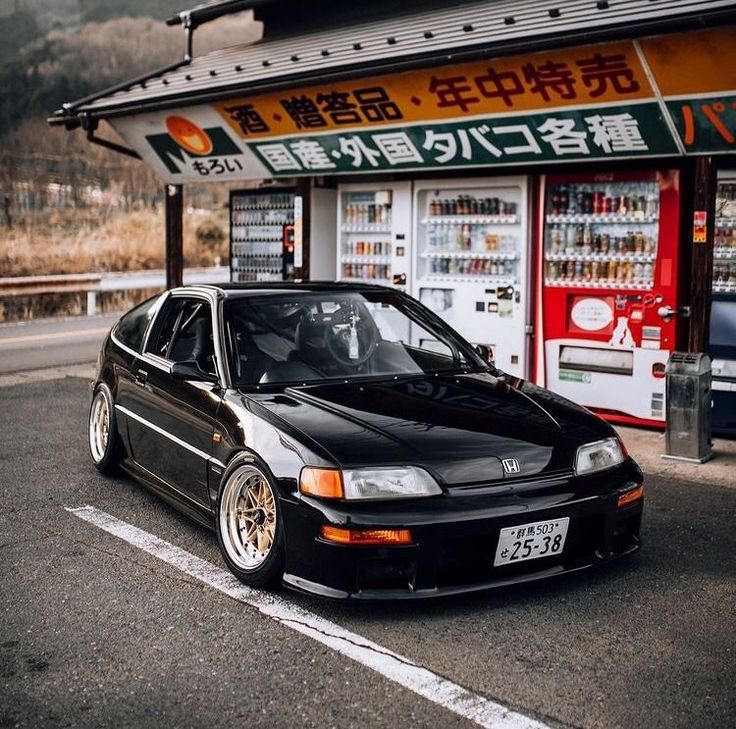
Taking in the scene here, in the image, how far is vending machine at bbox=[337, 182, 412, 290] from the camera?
1075 cm

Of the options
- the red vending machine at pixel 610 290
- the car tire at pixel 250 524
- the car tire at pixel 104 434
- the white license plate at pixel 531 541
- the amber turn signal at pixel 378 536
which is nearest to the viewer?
the amber turn signal at pixel 378 536

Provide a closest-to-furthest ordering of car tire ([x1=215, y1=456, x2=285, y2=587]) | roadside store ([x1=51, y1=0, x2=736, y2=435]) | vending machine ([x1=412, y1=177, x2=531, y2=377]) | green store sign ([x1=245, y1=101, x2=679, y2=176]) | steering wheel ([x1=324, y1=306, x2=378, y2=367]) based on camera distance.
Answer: car tire ([x1=215, y1=456, x2=285, y2=587]), steering wheel ([x1=324, y1=306, x2=378, y2=367]), roadside store ([x1=51, y1=0, x2=736, y2=435]), green store sign ([x1=245, y1=101, x2=679, y2=176]), vending machine ([x1=412, y1=177, x2=531, y2=377])

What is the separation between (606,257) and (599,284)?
0.82 feet

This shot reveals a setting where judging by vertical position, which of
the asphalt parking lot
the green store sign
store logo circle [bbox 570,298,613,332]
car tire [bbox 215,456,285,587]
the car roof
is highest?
the green store sign

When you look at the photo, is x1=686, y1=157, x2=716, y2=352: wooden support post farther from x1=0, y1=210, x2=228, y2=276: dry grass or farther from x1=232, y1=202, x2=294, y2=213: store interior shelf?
x1=0, y1=210, x2=228, y2=276: dry grass

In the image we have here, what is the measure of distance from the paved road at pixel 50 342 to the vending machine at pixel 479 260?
17.1 feet

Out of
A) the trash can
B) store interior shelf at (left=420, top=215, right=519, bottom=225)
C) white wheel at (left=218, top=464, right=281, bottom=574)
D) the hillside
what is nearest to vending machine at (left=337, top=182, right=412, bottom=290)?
store interior shelf at (left=420, top=215, right=519, bottom=225)

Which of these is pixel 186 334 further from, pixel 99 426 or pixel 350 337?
pixel 99 426

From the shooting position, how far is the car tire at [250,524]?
4.57 metres

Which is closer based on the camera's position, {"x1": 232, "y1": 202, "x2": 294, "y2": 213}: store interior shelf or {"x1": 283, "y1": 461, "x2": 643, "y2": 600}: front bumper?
{"x1": 283, "y1": 461, "x2": 643, "y2": 600}: front bumper

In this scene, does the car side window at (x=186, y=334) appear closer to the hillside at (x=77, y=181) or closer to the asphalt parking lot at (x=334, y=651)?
the asphalt parking lot at (x=334, y=651)

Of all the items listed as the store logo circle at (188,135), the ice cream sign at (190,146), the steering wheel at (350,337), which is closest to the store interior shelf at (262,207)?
the ice cream sign at (190,146)

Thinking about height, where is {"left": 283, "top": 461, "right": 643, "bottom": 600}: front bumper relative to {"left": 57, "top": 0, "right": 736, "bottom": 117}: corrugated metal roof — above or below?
below

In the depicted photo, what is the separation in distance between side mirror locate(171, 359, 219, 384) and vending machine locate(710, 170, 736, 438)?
188 inches
